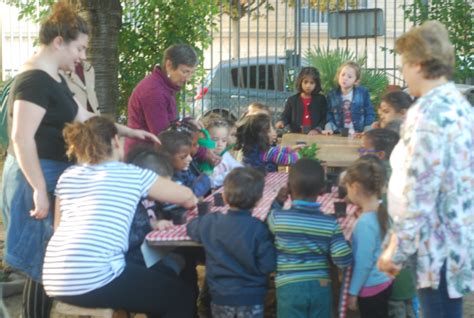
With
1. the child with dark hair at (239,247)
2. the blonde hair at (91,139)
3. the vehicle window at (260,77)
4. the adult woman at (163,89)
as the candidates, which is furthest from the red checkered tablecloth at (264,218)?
the vehicle window at (260,77)

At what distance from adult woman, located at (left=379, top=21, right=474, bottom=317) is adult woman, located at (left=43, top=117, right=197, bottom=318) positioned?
4.46ft

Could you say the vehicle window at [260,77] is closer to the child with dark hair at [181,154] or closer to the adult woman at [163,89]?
the adult woman at [163,89]

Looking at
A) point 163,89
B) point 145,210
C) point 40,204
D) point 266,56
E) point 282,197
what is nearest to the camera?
point 40,204

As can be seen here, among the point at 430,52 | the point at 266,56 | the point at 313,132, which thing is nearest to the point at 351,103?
the point at 313,132

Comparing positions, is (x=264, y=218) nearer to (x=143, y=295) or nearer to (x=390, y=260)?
(x=143, y=295)

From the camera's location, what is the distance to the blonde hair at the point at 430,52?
3.84 m

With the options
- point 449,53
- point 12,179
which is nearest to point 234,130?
point 12,179

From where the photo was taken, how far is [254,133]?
7039mm

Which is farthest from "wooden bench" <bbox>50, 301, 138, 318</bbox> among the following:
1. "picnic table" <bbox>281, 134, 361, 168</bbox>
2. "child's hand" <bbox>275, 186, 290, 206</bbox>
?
"picnic table" <bbox>281, 134, 361, 168</bbox>

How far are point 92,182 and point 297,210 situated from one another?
38.9 inches

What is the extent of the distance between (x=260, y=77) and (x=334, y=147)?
7076 mm

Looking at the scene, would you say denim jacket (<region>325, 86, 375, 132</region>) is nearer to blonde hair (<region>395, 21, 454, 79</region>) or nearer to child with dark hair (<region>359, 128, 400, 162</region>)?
child with dark hair (<region>359, 128, 400, 162</region>)

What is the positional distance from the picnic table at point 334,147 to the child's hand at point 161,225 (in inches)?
82.5

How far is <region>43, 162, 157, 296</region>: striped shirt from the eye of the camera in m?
4.55
